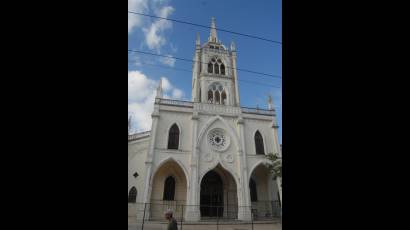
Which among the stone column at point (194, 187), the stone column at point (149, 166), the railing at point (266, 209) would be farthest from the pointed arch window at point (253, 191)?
the stone column at point (149, 166)

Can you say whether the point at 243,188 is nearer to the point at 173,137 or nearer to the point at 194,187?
the point at 194,187

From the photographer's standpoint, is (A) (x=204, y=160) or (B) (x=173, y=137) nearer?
(A) (x=204, y=160)

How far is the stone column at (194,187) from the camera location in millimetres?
15926

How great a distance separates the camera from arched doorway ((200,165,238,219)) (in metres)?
18.0

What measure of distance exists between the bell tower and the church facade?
107 centimetres

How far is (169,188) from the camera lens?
1838 centimetres

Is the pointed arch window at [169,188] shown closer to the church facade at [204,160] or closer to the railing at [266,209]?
the church facade at [204,160]

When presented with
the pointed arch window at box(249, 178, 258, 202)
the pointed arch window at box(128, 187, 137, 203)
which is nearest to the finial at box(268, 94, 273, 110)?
the pointed arch window at box(249, 178, 258, 202)

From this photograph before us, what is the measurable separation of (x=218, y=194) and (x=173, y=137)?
6.37 m

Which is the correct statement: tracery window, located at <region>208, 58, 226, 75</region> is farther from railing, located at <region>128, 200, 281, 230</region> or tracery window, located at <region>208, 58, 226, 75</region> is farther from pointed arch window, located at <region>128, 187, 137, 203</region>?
pointed arch window, located at <region>128, 187, 137, 203</region>

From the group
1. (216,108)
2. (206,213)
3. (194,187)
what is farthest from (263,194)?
(216,108)
